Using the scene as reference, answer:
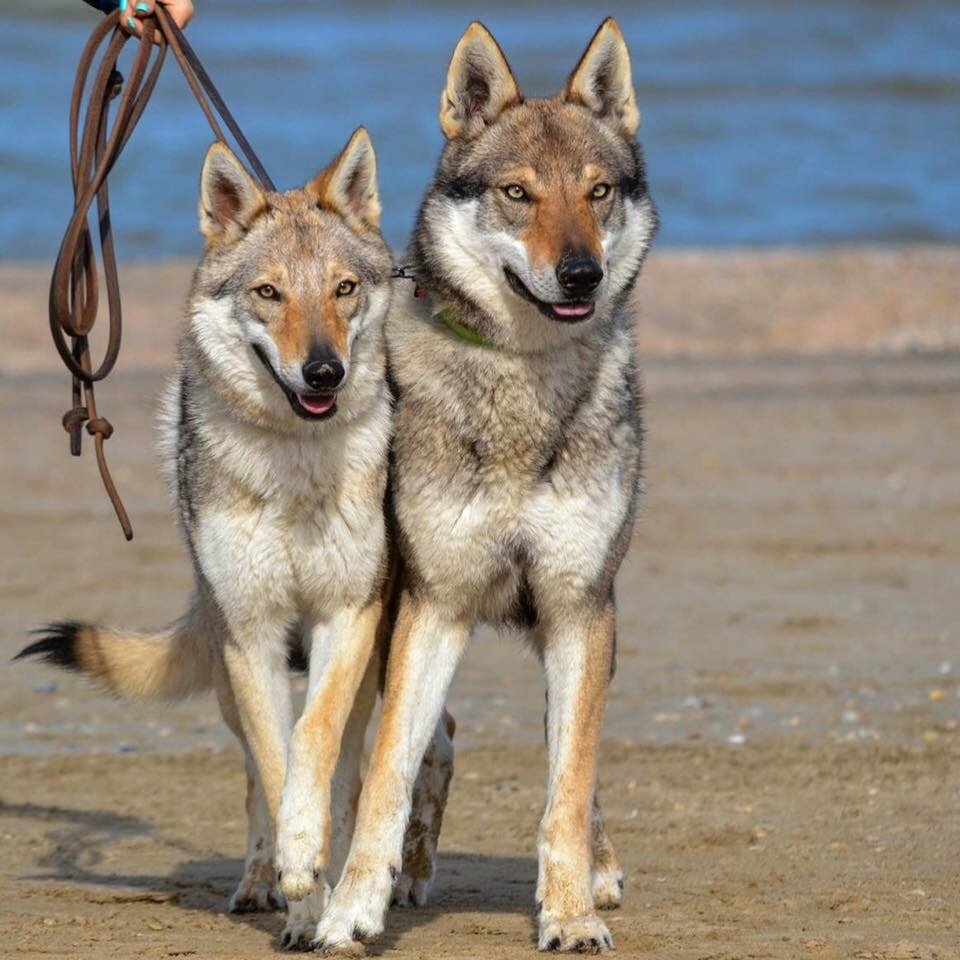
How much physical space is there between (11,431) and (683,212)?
11.5 meters

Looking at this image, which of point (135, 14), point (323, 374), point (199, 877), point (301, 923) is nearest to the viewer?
point (323, 374)

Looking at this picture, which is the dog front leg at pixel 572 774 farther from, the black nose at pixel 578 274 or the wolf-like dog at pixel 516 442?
the black nose at pixel 578 274

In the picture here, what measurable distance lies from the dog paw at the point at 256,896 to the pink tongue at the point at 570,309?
6.76 ft

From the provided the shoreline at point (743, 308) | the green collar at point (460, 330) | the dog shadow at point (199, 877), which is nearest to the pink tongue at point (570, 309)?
the green collar at point (460, 330)

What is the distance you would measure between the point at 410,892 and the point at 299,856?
106cm

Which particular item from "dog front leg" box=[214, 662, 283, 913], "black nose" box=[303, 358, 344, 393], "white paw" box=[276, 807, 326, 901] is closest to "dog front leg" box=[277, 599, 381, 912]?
"white paw" box=[276, 807, 326, 901]

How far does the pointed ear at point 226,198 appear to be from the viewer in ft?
19.4

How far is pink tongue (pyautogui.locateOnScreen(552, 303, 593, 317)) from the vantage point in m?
5.60

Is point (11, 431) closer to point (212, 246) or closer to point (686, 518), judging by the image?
point (686, 518)

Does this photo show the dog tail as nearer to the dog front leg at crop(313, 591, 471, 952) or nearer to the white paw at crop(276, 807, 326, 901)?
the dog front leg at crop(313, 591, 471, 952)

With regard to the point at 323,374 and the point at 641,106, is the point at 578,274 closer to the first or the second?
the point at 323,374

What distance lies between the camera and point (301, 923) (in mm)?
5637

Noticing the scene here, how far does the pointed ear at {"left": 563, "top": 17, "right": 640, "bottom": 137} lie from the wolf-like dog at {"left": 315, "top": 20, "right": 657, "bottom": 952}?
0.9 inches

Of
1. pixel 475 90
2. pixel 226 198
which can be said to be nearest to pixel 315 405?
pixel 226 198
